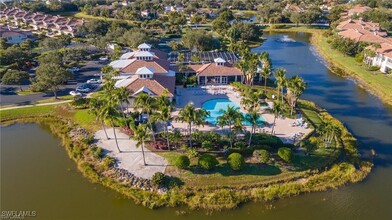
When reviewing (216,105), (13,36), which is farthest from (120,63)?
(13,36)

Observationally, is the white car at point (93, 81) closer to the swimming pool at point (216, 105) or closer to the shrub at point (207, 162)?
the swimming pool at point (216, 105)

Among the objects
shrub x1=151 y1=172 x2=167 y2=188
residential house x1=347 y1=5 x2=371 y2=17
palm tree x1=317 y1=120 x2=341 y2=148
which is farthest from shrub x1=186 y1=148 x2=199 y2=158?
residential house x1=347 y1=5 x2=371 y2=17

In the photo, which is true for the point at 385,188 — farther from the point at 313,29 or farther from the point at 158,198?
the point at 313,29

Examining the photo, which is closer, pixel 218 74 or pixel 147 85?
pixel 147 85

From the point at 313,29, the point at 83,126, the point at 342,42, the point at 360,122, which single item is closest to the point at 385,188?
the point at 360,122

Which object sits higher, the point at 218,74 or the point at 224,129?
the point at 218,74

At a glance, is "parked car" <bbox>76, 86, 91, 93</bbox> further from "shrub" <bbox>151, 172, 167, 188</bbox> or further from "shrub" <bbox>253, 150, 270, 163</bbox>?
"shrub" <bbox>253, 150, 270, 163</bbox>

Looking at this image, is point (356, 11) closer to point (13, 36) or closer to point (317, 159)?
point (317, 159)
